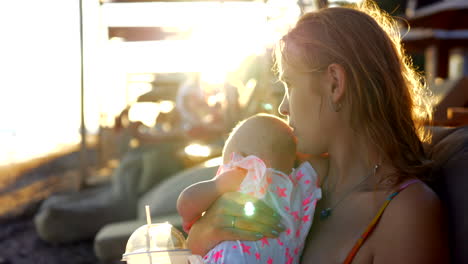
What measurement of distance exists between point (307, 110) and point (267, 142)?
17 centimetres

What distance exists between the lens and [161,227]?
1423 mm

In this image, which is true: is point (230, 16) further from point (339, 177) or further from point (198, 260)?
point (198, 260)

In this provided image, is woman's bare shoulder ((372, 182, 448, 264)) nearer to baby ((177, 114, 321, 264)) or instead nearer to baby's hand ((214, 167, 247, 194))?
baby ((177, 114, 321, 264))

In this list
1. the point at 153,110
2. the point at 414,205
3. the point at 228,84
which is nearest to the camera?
the point at 414,205

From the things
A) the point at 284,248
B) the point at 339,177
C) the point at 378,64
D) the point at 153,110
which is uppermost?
the point at 378,64

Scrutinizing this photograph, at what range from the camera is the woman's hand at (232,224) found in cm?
141

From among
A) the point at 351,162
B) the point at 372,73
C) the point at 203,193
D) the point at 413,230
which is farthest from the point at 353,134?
the point at 203,193

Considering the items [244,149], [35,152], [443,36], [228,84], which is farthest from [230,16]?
[35,152]

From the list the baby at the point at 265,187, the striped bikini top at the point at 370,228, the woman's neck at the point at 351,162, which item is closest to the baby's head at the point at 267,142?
the baby at the point at 265,187

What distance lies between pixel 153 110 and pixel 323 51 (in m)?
6.90

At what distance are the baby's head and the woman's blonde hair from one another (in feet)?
0.71

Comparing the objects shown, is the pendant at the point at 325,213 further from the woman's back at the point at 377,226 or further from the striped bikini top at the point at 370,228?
the striped bikini top at the point at 370,228

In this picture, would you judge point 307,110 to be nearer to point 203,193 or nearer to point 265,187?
point 265,187

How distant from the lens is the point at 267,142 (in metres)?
1.55
